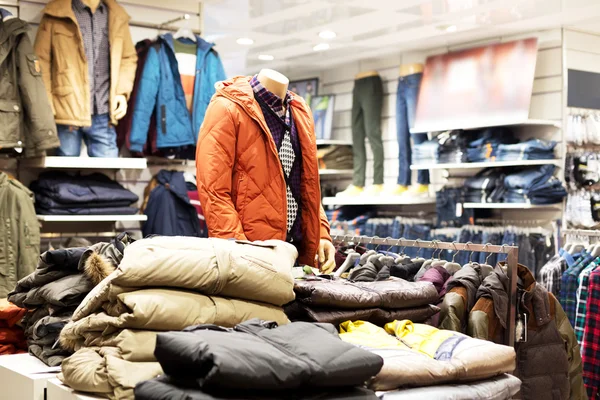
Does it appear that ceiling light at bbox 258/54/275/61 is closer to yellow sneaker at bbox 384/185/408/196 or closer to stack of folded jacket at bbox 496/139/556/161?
yellow sneaker at bbox 384/185/408/196

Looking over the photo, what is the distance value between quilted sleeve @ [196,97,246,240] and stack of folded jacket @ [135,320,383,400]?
1.17 metres

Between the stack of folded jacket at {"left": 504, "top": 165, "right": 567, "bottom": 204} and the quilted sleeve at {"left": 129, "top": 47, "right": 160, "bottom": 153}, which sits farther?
the stack of folded jacket at {"left": 504, "top": 165, "right": 567, "bottom": 204}

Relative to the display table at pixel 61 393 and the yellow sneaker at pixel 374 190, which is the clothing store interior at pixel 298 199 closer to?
the display table at pixel 61 393

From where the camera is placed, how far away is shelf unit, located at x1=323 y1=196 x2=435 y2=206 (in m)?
8.34

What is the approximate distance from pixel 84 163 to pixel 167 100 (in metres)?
0.79

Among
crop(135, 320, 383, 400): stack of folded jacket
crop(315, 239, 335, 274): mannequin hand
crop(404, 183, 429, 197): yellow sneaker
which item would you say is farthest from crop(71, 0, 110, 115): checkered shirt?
crop(404, 183, 429, 197): yellow sneaker

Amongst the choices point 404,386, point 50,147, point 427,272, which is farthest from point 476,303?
point 50,147

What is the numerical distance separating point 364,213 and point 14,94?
499cm

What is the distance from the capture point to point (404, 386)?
6.64 ft

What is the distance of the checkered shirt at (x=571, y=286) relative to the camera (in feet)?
16.7

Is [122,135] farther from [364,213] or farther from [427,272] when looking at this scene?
[364,213]

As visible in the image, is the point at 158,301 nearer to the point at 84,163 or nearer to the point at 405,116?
the point at 84,163

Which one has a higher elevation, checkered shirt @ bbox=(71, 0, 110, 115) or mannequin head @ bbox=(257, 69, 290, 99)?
checkered shirt @ bbox=(71, 0, 110, 115)

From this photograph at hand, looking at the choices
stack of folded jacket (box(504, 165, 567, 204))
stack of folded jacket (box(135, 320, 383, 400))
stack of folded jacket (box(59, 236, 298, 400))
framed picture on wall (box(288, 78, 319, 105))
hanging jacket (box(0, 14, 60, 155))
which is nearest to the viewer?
→ stack of folded jacket (box(135, 320, 383, 400))
